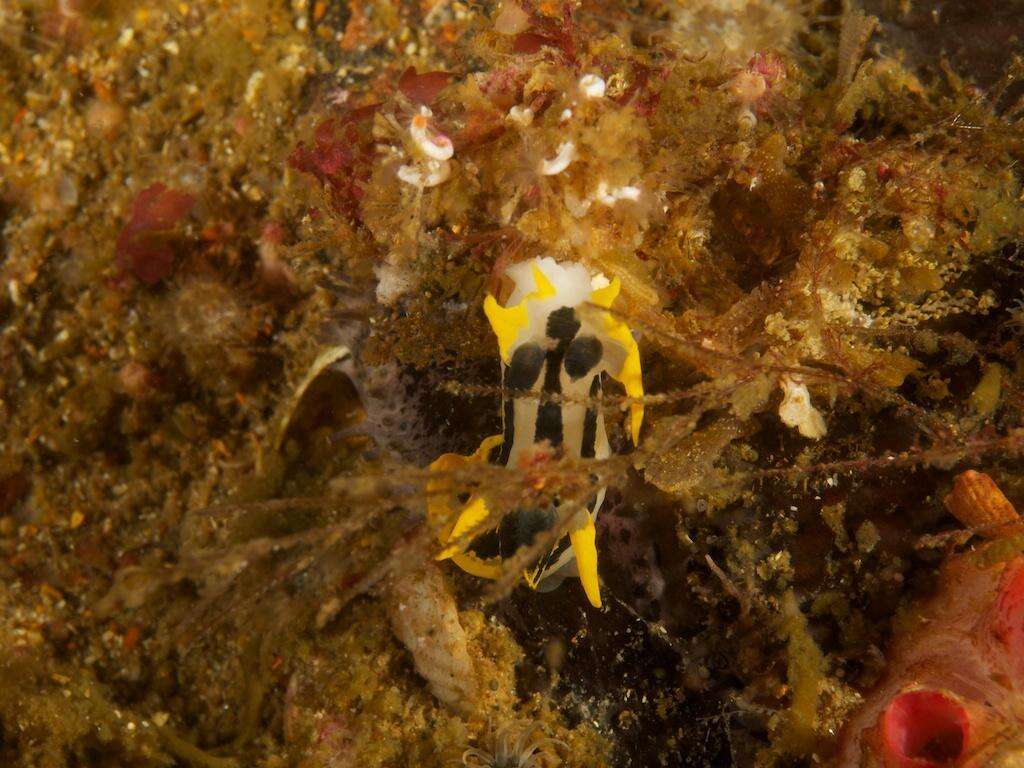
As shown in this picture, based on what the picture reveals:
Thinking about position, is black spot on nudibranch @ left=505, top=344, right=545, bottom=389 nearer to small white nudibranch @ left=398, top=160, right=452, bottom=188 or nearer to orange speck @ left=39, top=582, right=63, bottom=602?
small white nudibranch @ left=398, top=160, right=452, bottom=188

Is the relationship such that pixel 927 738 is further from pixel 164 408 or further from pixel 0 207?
pixel 0 207

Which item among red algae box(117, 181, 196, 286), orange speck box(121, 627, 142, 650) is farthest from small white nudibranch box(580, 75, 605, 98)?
orange speck box(121, 627, 142, 650)

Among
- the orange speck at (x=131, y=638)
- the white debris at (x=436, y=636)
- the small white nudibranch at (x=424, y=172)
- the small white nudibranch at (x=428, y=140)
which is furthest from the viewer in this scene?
the orange speck at (x=131, y=638)

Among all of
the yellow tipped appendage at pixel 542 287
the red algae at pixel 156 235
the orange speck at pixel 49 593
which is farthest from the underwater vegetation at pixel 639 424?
the red algae at pixel 156 235

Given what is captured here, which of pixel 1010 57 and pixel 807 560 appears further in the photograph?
pixel 1010 57

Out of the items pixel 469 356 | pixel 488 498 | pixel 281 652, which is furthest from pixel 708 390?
pixel 281 652

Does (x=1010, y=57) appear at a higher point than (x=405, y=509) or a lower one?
higher

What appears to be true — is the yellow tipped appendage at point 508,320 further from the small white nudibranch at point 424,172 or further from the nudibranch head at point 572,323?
the small white nudibranch at point 424,172
